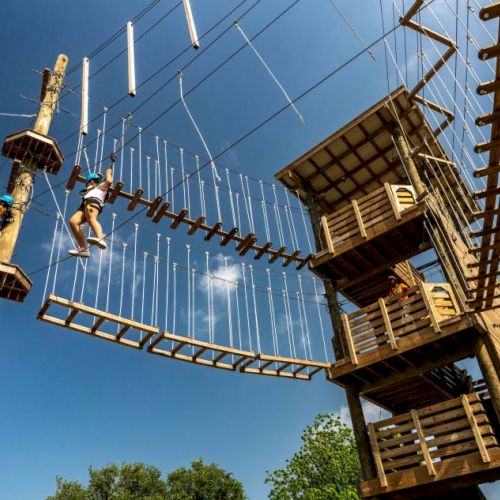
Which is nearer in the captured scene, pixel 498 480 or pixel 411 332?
pixel 498 480

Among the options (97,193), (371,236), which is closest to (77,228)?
(97,193)

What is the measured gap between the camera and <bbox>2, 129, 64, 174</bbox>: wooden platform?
922 centimetres

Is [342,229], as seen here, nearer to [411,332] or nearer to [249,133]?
[411,332]

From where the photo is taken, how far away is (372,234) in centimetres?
1285

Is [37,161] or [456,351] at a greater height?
[37,161]

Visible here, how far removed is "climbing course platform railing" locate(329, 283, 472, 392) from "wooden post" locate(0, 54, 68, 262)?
8.11 meters

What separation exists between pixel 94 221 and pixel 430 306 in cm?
776

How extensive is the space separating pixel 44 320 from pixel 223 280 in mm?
5837

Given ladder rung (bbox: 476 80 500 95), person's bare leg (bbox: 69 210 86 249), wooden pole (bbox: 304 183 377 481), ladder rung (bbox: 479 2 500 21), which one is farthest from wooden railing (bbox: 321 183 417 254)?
ladder rung (bbox: 479 2 500 21)

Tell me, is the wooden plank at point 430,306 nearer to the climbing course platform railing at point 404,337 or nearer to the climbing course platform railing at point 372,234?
the climbing course platform railing at point 404,337

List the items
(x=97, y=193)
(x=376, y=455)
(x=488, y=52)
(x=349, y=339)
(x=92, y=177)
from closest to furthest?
(x=488, y=52) → (x=97, y=193) → (x=92, y=177) → (x=376, y=455) → (x=349, y=339)

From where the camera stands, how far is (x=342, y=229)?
13.8m

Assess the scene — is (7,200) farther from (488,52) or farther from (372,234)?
(372,234)

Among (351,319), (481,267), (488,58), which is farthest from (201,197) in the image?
(488,58)
